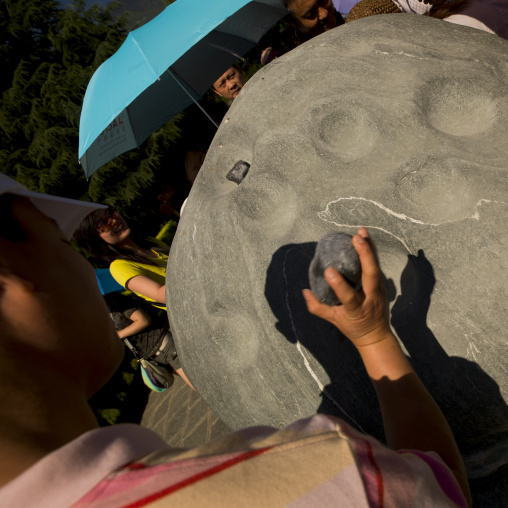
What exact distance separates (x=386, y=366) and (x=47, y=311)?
87cm

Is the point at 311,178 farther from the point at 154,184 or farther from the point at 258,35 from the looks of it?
the point at 154,184

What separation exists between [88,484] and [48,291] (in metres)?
0.40

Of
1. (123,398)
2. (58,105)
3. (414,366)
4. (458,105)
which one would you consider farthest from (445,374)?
(58,105)

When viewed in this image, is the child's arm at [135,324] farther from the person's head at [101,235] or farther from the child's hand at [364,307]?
the child's hand at [364,307]

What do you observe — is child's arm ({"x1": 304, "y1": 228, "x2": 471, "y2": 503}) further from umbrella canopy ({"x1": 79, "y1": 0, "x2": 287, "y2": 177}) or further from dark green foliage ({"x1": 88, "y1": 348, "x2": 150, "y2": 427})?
dark green foliage ({"x1": 88, "y1": 348, "x2": 150, "y2": 427})

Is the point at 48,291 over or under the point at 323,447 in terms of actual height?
over

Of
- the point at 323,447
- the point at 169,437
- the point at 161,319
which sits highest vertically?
the point at 323,447

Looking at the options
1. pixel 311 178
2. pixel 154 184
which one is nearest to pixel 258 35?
pixel 154 184

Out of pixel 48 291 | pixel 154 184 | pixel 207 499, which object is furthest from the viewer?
pixel 154 184

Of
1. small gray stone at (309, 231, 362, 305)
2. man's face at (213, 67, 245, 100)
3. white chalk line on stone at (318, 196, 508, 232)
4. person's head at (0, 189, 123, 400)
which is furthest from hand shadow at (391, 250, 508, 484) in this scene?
man's face at (213, 67, 245, 100)

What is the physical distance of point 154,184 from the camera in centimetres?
534

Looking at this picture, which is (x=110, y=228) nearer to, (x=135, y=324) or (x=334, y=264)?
(x=135, y=324)

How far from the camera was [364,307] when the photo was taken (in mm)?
1206

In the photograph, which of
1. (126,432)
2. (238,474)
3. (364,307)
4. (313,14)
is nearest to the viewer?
(238,474)
